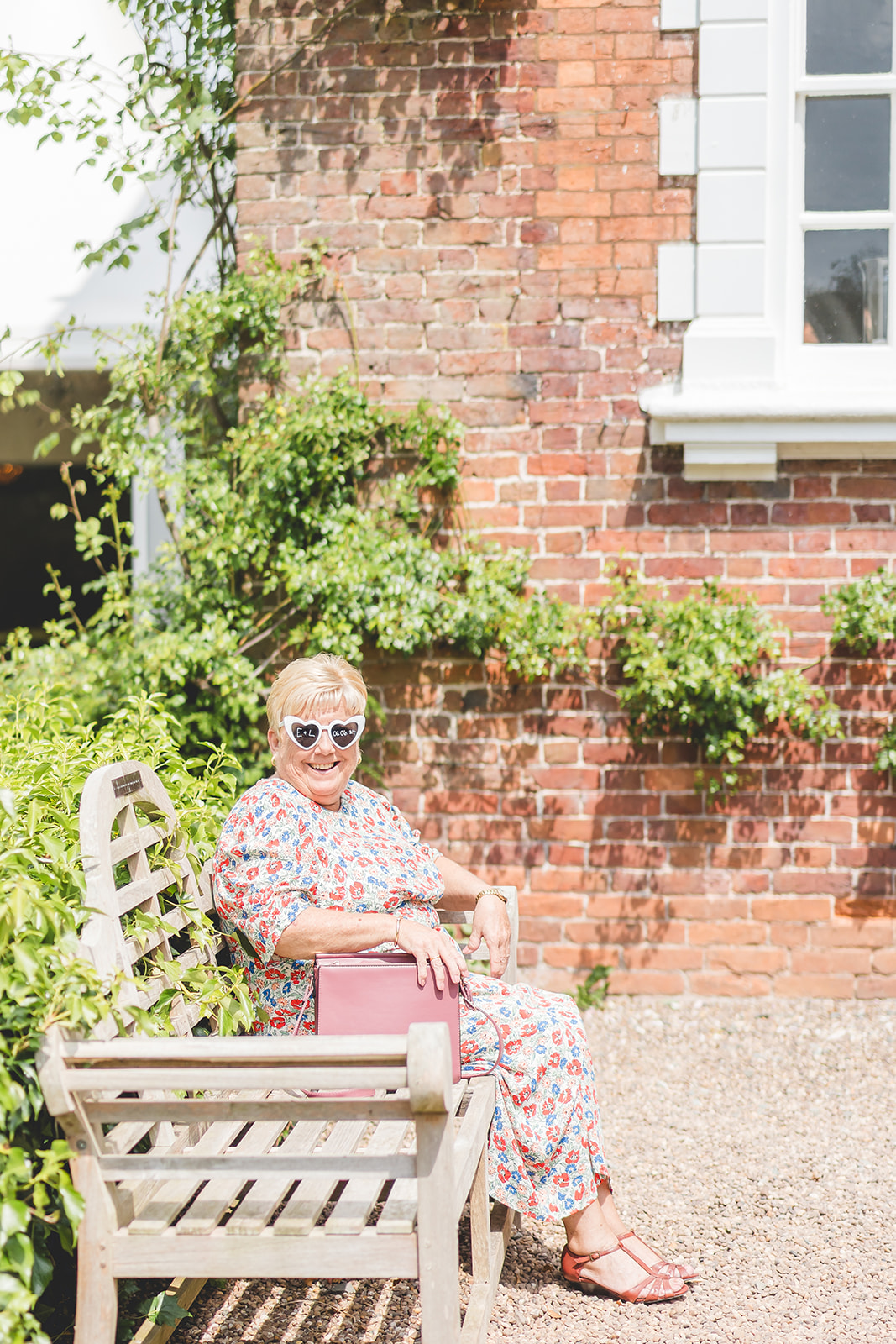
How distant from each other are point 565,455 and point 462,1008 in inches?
88.4

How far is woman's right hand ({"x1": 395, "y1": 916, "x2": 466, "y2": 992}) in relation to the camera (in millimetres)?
2219

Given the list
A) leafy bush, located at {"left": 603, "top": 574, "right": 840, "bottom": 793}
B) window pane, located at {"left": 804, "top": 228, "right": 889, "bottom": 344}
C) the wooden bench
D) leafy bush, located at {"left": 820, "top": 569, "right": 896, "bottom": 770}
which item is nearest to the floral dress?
the wooden bench

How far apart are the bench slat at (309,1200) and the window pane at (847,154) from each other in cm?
360

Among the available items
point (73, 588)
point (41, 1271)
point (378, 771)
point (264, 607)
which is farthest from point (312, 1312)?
→ point (73, 588)

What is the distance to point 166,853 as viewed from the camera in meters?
2.49

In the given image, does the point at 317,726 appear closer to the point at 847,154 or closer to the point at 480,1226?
the point at 480,1226

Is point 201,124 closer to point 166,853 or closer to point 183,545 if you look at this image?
point 183,545

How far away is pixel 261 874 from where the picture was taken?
231cm

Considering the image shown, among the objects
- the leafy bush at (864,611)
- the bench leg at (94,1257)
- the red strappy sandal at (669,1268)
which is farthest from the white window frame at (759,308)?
the bench leg at (94,1257)

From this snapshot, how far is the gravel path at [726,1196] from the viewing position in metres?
2.42

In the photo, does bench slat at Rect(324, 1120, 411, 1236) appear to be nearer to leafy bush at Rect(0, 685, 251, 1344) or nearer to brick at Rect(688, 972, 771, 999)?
leafy bush at Rect(0, 685, 251, 1344)

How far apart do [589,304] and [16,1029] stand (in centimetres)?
313

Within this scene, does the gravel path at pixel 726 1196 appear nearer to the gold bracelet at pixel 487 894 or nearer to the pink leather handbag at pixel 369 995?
the pink leather handbag at pixel 369 995

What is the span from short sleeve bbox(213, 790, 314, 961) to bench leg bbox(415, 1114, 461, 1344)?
2.00ft
